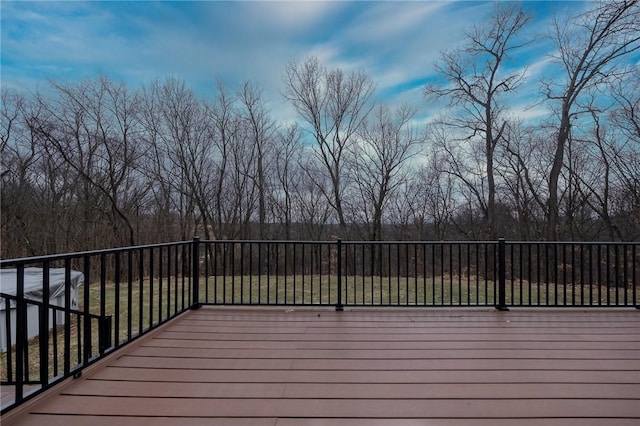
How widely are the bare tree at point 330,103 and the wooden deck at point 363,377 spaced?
910 cm

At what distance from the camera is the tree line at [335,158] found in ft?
32.7

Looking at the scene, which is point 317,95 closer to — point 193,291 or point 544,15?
point 544,15

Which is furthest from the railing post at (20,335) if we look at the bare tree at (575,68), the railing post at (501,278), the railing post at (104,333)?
the bare tree at (575,68)

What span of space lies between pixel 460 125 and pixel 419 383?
1069cm

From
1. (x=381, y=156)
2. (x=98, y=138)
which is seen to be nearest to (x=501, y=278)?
(x=381, y=156)

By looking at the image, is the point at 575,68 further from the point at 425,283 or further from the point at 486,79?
the point at 425,283

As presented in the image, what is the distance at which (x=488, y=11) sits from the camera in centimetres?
940

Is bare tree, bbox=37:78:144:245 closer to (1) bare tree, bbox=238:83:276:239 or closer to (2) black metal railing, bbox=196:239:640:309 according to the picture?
(1) bare tree, bbox=238:83:276:239

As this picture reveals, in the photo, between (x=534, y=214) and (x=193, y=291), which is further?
(x=534, y=214)

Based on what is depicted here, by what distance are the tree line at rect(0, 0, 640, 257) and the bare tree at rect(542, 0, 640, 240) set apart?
0.04 meters

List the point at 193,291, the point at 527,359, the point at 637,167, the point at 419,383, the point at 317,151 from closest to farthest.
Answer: the point at 419,383 < the point at 527,359 < the point at 193,291 < the point at 637,167 < the point at 317,151

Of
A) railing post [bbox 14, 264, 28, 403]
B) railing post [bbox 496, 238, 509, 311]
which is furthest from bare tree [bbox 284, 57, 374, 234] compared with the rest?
railing post [bbox 14, 264, 28, 403]

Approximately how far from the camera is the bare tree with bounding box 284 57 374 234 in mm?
11250

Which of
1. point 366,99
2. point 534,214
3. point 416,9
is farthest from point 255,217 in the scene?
point 534,214
